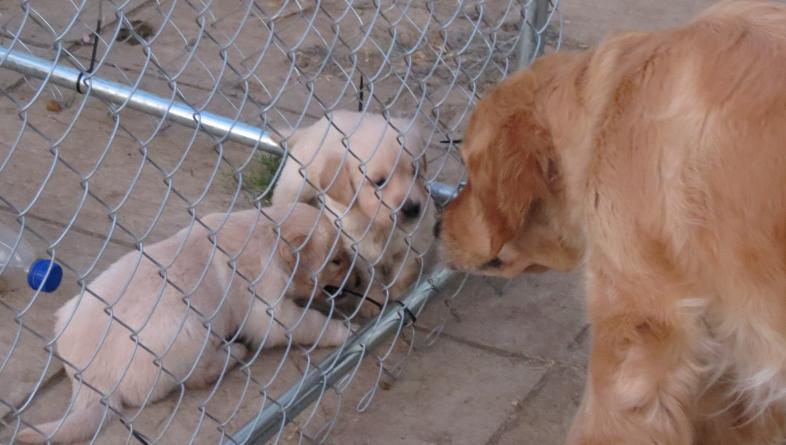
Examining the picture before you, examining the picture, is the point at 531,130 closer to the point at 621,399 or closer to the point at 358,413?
the point at 621,399

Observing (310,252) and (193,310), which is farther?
(310,252)

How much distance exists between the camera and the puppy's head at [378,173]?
13.6 feet

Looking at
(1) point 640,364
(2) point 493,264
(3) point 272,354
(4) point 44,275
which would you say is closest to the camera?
(1) point 640,364

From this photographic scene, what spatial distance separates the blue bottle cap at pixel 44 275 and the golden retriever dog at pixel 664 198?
1.47 meters

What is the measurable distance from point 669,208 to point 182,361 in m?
1.69

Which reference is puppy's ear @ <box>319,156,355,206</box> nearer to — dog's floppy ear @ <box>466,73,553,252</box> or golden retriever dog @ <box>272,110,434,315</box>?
golden retriever dog @ <box>272,110,434,315</box>

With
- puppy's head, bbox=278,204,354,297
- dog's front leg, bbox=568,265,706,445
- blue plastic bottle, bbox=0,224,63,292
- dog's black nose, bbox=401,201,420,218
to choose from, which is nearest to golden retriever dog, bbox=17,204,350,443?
puppy's head, bbox=278,204,354,297

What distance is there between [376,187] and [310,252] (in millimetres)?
352

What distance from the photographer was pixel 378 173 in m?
4.18

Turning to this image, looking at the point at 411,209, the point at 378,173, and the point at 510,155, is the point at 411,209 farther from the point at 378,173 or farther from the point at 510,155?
the point at 510,155

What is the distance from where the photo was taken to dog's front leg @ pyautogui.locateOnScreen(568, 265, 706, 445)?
2859 mm

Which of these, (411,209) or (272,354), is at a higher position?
(411,209)

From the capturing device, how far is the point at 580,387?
380 centimetres

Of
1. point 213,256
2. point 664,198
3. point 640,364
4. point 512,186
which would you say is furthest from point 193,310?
point 664,198
